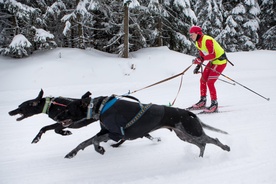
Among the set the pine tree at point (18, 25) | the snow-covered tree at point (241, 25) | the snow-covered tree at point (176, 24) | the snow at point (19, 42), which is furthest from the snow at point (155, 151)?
the snow-covered tree at point (241, 25)

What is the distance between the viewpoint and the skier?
6.07 meters

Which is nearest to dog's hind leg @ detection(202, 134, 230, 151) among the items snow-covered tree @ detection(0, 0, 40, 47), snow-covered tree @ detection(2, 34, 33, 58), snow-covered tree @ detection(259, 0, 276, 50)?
snow-covered tree @ detection(2, 34, 33, 58)

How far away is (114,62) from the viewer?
12.8m

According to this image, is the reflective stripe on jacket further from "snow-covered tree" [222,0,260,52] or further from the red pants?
"snow-covered tree" [222,0,260,52]

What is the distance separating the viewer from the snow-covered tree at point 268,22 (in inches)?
923

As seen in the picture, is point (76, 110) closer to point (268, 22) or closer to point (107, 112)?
point (107, 112)

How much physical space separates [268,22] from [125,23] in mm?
18451

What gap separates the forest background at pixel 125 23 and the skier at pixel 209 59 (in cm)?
653

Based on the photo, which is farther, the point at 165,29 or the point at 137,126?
the point at 165,29

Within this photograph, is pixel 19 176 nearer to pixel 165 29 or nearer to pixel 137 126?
pixel 137 126

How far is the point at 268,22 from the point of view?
24859 mm

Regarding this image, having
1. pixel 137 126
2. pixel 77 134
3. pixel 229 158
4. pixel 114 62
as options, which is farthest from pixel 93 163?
pixel 114 62

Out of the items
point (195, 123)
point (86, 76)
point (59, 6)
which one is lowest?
point (86, 76)

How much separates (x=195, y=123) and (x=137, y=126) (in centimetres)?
94
